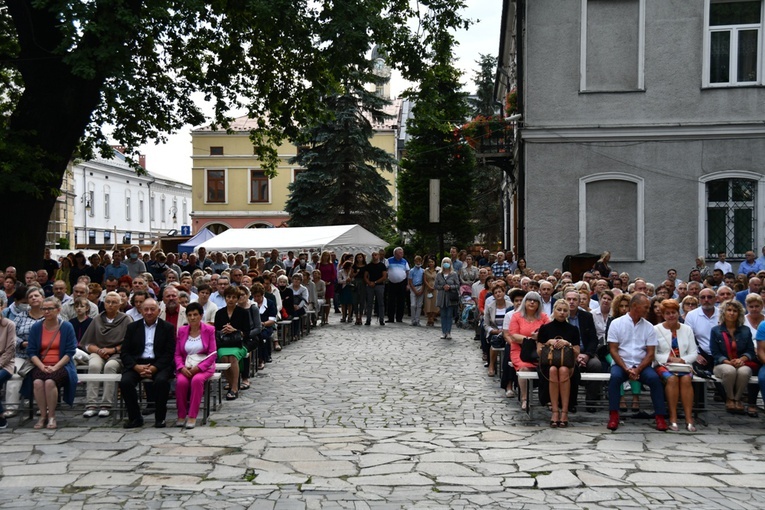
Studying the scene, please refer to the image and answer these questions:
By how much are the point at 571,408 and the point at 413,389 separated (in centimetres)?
256

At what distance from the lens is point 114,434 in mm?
9945

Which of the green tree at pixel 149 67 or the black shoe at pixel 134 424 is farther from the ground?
the green tree at pixel 149 67

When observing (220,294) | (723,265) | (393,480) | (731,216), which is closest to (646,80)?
(731,216)

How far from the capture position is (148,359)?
10992 mm

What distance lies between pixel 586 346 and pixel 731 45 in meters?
13.8

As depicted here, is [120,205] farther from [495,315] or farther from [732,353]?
[732,353]

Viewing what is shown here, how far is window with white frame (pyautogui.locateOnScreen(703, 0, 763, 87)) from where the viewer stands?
22.2 meters

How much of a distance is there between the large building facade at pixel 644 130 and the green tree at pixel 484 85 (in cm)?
3739

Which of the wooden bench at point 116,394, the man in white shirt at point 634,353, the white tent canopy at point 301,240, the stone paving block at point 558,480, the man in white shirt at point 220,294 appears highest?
the white tent canopy at point 301,240

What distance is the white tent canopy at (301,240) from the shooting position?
30.8 m

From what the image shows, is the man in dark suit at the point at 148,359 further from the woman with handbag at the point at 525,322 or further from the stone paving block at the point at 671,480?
the stone paving block at the point at 671,480

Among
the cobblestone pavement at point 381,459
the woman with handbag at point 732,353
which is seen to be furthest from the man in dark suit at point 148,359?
the woman with handbag at point 732,353

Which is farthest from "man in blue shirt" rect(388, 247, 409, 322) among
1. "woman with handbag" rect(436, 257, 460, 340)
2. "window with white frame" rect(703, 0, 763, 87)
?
"window with white frame" rect(703, 0, 763, 87)

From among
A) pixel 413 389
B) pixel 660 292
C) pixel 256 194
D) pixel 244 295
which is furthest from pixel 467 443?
pixel 256 194
